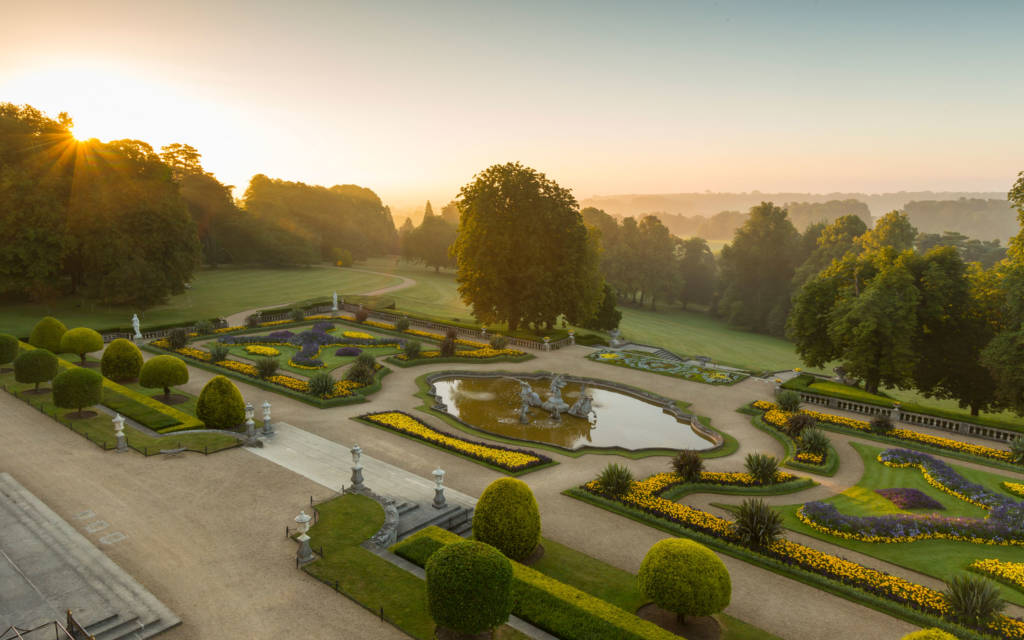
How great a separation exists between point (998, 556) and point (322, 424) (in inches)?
1169

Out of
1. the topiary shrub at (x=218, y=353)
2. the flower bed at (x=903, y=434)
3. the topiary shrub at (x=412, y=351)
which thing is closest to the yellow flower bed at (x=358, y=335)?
the topiary shrub at (x=412, y=351)

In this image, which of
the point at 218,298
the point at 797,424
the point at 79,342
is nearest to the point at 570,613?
the point at 797,424

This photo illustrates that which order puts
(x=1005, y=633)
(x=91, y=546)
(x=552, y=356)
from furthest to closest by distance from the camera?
(x=552, y=356) → (x=91, y=546) → (x=1005, y=633)

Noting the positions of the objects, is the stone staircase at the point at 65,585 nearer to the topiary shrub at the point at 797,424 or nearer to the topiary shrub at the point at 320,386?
the topiary shrub at the point at 320,386

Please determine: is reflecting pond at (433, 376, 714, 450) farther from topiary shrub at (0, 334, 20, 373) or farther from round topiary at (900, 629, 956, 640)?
topiary shrub at (0, 334, 20, 373)

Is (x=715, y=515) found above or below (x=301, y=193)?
below

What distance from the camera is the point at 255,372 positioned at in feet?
125

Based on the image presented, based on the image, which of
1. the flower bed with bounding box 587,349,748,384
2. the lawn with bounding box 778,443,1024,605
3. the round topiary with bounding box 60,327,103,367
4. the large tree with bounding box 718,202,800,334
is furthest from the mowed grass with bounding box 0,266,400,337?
the large tree with bounding box 718,202,800,334

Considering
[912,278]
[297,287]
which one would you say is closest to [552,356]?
[912,278]

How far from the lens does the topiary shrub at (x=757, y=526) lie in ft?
59.9

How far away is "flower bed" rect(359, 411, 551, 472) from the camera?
2557 cm

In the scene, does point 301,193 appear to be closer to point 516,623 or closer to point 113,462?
point 113,462

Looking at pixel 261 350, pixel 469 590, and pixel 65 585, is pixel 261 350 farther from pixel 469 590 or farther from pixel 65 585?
pixel 469 590

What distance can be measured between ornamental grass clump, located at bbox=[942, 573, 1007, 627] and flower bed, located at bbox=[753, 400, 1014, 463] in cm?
1742
